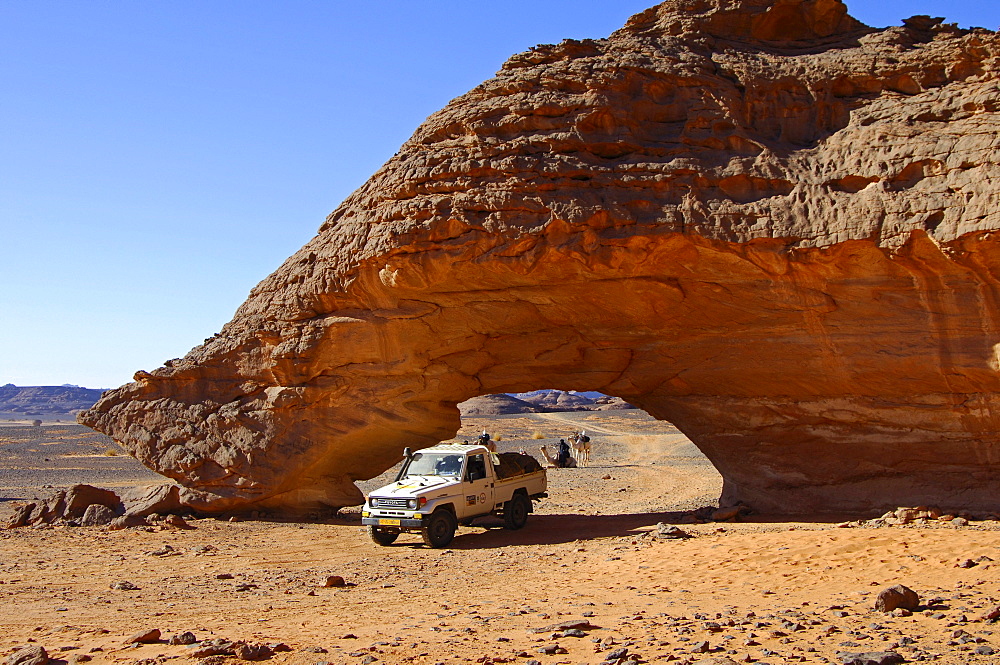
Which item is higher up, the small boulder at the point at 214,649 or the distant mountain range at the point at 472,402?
the distant mountain range at the point at 472,402

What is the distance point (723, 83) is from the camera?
14.3m

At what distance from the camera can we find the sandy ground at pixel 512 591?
271 inches

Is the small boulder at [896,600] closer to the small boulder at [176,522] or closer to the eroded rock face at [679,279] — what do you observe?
the eroded rock face at [679,279]

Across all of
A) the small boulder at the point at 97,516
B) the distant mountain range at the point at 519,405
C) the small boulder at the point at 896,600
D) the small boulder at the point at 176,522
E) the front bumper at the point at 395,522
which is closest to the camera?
the small boulder at the point at 896,600

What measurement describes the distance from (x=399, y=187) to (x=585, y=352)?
4.94 meters

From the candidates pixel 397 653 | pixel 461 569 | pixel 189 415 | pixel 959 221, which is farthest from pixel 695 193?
pixel 189 415

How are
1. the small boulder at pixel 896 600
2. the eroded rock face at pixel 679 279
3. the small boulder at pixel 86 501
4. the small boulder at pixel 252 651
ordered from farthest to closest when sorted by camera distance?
1. the small boulder at pixel 86 501
2. the eroded rock face at pixel 679 279
3. the small boulder at pixel 896 600
4. the small boulder at pixel 252 651

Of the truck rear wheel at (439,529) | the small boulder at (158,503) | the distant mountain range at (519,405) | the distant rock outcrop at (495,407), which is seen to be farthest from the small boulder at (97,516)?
the distant rock outcrop at (495,407)

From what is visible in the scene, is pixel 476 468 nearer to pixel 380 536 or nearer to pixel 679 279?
pixel 380 536

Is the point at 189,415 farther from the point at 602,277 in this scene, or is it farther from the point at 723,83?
the point at 723,83

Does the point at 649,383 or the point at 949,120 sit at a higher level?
the point at 949,120

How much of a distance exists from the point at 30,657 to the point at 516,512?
31.8 feet

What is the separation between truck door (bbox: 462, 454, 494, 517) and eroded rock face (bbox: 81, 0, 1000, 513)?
8.26ft

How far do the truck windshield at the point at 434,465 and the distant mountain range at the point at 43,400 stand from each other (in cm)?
15759
